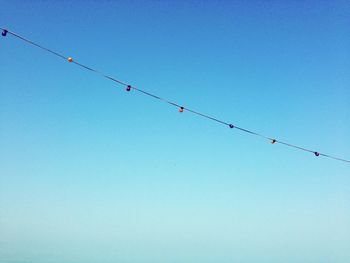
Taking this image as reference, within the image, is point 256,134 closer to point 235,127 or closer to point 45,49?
point 235,127

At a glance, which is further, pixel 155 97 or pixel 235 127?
pixel 235 127

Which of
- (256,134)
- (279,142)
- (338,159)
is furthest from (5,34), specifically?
(338,159)

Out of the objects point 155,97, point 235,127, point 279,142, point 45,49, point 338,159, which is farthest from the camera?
point 338,159

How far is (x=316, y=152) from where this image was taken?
11.5 metres

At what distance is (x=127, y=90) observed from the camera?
9.28 meters

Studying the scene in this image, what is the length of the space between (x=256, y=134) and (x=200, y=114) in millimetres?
1919

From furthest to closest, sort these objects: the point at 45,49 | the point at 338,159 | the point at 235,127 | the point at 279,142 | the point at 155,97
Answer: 1. the point at 338,159
2. the point at 279,142
3. the point at 235,127
4. the point at 155,97
5. the point at 45,49

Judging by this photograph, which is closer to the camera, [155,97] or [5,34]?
[5,34]

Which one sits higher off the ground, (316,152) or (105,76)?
(316,152)

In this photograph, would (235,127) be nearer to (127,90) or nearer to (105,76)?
(127,90)

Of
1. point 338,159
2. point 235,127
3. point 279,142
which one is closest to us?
point 235,127

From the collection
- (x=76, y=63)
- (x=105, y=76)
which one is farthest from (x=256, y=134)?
(x=76, y=63)

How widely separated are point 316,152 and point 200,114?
4322 mm

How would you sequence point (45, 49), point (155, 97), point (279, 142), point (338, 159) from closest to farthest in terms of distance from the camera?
1. point (45, 49)
2. point (155, 97)
3. point (279, 142)
4. point (338, 159)
